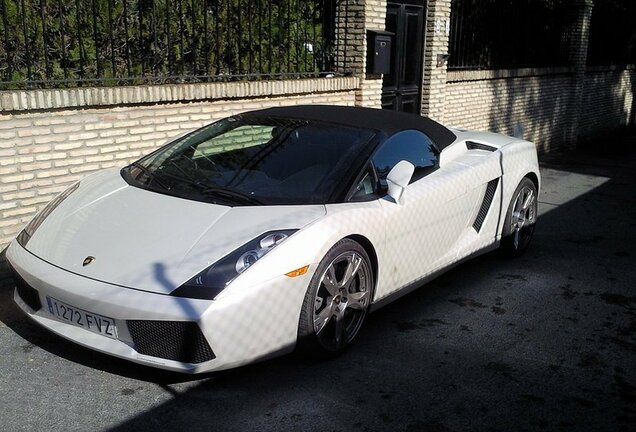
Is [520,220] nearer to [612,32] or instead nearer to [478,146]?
[478,146]

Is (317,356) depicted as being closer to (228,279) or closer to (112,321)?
(228,279)

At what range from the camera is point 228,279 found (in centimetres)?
337

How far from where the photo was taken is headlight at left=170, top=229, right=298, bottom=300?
3.31 m

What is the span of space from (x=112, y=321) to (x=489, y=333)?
243 cm

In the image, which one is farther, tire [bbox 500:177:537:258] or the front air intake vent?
tire [bbox 500:177:537:258]

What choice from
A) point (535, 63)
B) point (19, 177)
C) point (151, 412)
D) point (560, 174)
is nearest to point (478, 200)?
point (151, 412)

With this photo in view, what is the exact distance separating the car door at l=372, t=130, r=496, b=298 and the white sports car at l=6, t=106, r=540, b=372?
0.01 metres

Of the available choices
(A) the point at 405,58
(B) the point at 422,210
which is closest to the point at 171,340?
(B) the point at 422,210

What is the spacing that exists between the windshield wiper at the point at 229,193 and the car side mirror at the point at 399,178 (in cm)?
89

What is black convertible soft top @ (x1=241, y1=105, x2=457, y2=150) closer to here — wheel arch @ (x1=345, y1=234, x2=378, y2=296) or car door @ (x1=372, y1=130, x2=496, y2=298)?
car door @ (x1=372, y1=130, x2=496, y2=298)

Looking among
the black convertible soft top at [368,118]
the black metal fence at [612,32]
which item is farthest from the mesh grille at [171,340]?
the black metal fence at [612,32]

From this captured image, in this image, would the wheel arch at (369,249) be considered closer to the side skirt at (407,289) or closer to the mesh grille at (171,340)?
the side skirt at (407,289)

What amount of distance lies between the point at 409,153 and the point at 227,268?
6.17 feet

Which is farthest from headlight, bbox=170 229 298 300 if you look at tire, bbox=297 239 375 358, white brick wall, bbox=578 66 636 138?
white brick wall, bbox=578 66 636 138
